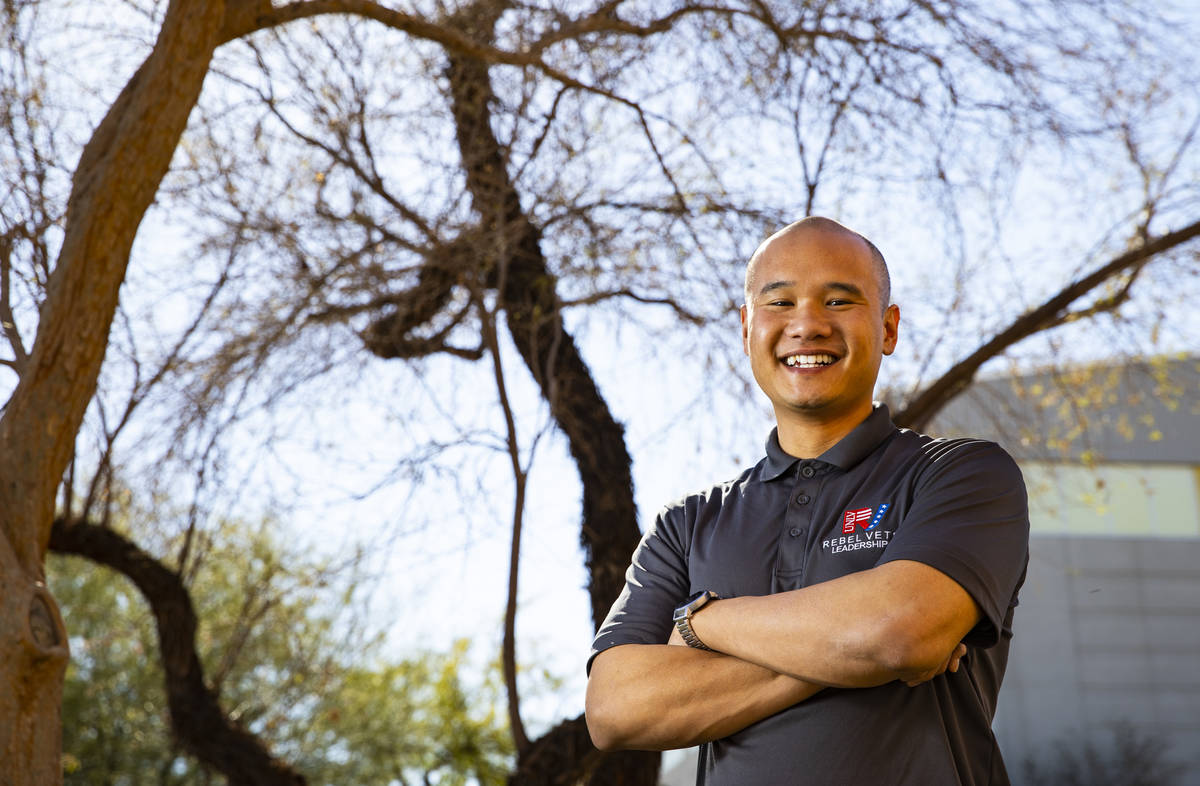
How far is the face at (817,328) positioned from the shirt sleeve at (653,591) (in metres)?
0.30

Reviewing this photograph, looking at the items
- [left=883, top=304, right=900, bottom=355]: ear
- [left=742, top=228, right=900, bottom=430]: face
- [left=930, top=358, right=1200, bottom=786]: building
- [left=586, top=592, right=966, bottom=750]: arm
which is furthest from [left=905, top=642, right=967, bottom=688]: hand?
[left=930, top=358, right=1200, bottom=786]: building

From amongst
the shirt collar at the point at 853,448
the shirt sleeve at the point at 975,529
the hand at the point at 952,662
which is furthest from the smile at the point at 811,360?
the hand at the point at 952,662

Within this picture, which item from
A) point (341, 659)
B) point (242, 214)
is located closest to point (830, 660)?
point (242, 214)

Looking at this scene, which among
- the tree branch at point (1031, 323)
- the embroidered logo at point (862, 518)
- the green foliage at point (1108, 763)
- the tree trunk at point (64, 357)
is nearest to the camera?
the embroidered logo at point (862, 518)

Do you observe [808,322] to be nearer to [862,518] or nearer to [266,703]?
[862,518]

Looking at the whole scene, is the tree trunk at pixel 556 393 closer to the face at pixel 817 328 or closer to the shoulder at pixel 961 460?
the face at pixel 817 328

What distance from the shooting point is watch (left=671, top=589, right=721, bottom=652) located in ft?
6.31

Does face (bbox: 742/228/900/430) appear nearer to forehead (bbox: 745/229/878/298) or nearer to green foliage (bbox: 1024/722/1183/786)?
forehead (bbox: 745/229/878/298)

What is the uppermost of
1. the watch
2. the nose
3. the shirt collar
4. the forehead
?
the forehead

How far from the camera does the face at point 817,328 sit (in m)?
2.10

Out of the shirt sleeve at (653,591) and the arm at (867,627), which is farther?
the shirt sleeve at (653,591)

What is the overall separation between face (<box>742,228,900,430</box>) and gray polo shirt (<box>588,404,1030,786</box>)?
3.1 inches

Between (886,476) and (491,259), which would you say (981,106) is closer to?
(491,259)

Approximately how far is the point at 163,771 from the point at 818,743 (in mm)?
13766
